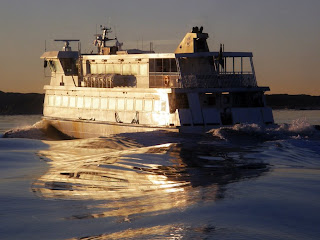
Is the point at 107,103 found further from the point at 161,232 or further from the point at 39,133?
the point at 161,232

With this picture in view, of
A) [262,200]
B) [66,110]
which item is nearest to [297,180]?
[262,200]

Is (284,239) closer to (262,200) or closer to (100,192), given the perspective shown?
(262,200)

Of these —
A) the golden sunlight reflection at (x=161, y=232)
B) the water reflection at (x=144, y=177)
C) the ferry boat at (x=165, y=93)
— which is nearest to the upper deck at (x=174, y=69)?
the ferry boat at (x=165, y=93)

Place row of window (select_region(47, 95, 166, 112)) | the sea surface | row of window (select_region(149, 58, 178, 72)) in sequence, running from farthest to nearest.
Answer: row of window (select_region(149, 58, 178, 72))
row of window (select_region(47, 95, 166, 112))
the sea surface

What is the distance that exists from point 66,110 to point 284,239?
3173 cm

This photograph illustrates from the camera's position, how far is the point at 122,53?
37.4m

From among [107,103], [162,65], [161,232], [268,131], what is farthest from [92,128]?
[161,232]

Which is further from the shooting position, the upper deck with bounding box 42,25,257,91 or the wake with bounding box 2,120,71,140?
the wake with bounding box 2,120,71,140

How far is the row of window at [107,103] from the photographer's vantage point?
31891 mm

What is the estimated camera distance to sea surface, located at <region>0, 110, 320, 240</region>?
34.7 feet

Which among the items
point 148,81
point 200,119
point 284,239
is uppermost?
point 148,81

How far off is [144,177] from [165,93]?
14285mm

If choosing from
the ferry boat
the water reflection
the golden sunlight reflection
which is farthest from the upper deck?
the golden sunlight reflection

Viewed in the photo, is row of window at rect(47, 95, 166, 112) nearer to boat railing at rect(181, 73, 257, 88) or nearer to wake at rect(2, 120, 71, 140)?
boat railing at rect(181, 73, 257, 88)
